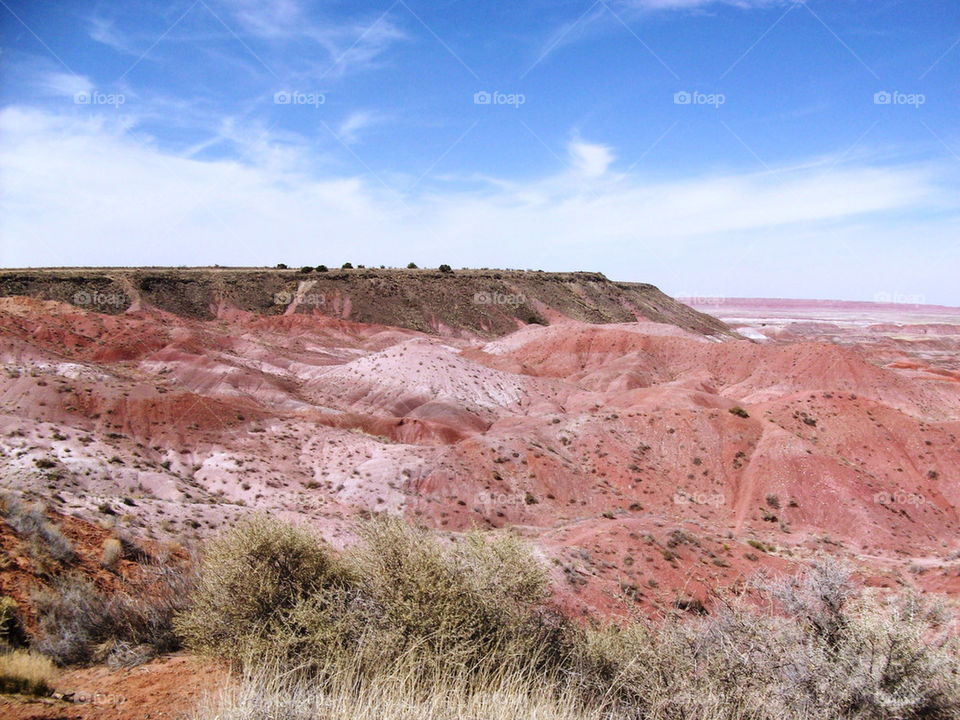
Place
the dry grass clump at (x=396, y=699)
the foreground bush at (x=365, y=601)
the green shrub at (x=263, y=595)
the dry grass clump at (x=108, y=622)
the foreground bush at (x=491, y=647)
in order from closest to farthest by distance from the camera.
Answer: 1. the dry grass clump at (x=396, y=699)
2. the foreground bush at (x=491, y=647)
3. the foreground bush at (x=365, y=601)
4. the green shrub at (x=263, y=595)
5. the dry grass clump at (x=108, y=622)

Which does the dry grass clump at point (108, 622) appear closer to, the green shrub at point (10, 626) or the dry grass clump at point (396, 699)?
the green shrub at point (10, 626)

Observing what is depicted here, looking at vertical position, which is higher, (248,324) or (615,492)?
(248,324)

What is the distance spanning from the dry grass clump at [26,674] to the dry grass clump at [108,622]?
0.39 meters

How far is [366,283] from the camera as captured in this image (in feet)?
289

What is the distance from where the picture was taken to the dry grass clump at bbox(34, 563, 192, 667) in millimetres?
6945

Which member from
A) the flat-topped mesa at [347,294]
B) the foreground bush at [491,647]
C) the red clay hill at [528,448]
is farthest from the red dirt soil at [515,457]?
the flat-topped mesa at [347,294]

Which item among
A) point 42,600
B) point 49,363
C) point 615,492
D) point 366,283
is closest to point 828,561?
point 42,600

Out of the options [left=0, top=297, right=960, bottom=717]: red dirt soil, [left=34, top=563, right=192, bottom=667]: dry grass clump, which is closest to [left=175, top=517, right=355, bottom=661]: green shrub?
[left=34, top=563, right=192, bottom=667]: dry grass clump

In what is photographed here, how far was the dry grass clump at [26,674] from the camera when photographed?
5.87 meters

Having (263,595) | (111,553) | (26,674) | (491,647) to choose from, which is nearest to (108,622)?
(26,674)

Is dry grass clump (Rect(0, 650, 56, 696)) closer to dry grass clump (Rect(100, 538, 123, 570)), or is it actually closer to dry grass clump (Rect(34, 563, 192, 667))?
dry grass clump (Rect(34, 563, 192, 667))

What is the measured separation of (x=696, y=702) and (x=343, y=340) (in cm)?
6377

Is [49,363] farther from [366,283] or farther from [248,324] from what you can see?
[366,283]

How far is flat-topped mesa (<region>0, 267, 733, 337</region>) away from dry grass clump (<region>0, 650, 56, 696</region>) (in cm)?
7372
